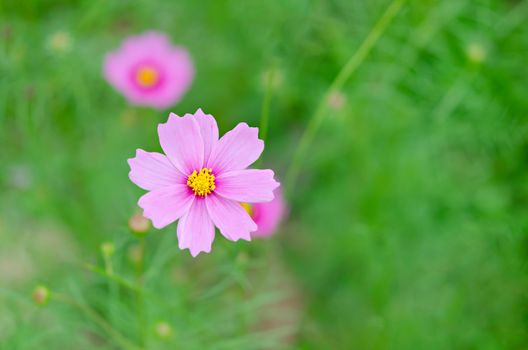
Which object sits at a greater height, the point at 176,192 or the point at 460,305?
the point at 460,305

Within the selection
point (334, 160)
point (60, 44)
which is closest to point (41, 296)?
point (60, 44)

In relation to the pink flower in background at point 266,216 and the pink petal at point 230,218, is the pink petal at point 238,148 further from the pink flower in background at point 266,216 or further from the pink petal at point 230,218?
the pink flower in background at point 266,216

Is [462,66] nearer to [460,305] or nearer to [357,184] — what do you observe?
[357,184]

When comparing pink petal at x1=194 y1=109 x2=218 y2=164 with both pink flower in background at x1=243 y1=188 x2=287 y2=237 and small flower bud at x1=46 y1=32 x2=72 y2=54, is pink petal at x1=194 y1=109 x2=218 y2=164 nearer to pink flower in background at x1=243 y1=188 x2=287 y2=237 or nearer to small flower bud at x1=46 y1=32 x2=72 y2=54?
pink flower in background at x1=243 y1=188 x2=287 y2=237

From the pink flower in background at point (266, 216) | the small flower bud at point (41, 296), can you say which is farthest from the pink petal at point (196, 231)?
the pink flower in background at point (266, 216)

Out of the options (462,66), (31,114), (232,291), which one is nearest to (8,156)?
(31,114)

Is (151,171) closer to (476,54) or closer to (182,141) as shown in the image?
(182,141)

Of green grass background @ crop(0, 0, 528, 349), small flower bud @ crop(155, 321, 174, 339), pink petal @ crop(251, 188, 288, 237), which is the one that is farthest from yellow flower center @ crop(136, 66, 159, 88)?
small flower bud @ crop(155, 321, 174, 339)
